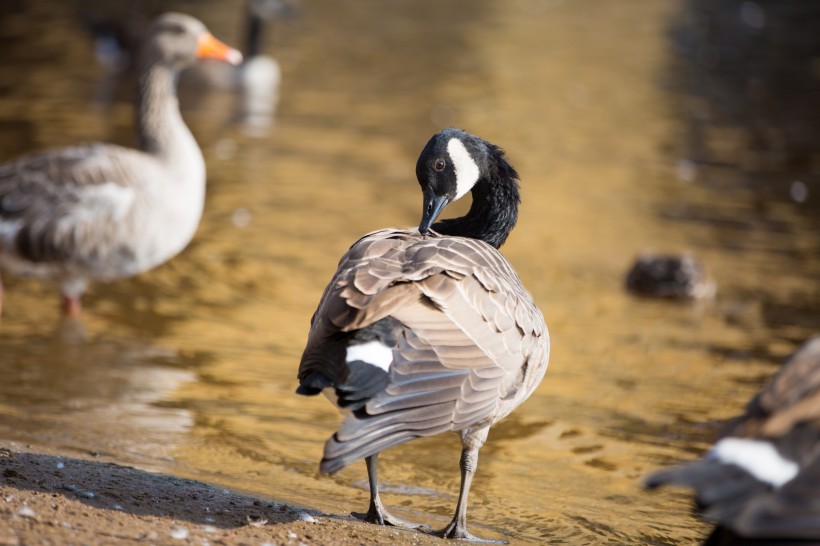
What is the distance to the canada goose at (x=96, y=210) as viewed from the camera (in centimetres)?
791

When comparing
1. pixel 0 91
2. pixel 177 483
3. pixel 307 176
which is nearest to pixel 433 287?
pixel 177 483

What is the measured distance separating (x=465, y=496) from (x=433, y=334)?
2.76 ft

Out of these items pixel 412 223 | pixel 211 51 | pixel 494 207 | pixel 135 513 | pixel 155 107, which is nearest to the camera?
pixel 135 513

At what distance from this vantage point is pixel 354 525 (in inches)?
185

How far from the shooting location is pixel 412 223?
1080 cm

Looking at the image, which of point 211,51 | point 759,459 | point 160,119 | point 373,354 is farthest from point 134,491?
point 211,51

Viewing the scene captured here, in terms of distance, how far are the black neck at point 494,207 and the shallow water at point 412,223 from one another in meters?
1.28

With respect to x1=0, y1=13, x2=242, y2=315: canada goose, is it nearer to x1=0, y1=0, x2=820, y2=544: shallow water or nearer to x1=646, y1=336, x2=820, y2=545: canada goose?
x1=0, y1=0, x2=820, y2=544: shallow water

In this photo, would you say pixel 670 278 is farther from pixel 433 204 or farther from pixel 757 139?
pixel 757 139

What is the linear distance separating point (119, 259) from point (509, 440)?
3183mm

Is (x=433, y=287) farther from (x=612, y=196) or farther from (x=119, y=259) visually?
(x=612, y=196)

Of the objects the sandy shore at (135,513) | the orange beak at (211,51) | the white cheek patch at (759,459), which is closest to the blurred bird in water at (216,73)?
the orange beak at (211,51)

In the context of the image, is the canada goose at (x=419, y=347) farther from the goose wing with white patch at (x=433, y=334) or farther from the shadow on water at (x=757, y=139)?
the shadow on water at (x=757, y=139)

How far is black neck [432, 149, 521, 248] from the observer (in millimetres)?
5742
